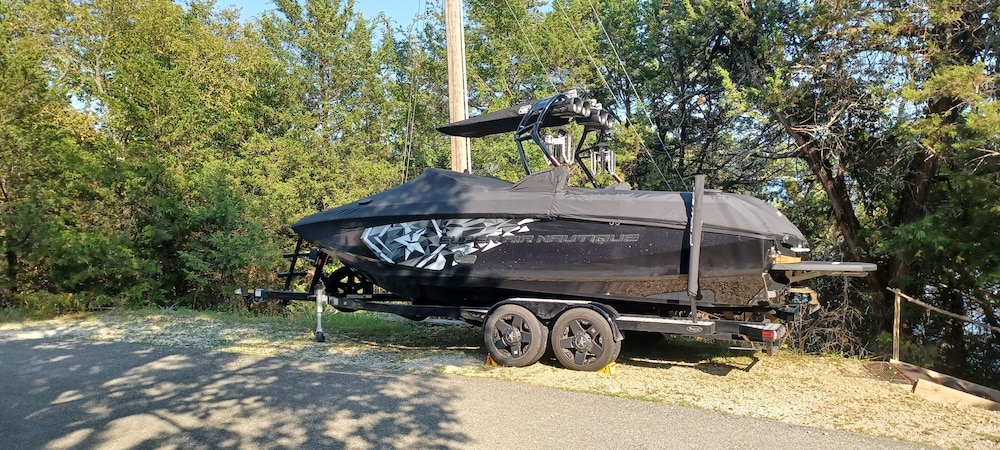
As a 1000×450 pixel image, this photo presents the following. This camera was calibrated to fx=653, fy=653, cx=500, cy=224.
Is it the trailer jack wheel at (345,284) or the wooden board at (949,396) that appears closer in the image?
the wooden board at (949,396)

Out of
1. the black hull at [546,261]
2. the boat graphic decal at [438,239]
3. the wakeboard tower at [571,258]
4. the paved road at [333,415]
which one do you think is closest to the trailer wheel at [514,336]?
the wakeboard tower at [571,258]

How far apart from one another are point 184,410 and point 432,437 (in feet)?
6.97

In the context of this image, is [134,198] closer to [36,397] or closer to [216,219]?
[216,219]

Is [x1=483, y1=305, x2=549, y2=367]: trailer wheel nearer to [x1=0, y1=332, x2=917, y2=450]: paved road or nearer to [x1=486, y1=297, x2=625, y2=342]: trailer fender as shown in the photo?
[x1=486, y1=297, x2=625, y2=342]: trailer fender

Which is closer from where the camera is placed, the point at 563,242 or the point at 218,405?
the point at 218,405

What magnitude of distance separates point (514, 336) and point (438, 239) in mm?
1429

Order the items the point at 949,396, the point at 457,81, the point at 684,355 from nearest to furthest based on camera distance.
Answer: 1. the point at 949,396
2. the point at 684,355
3. the point at 457,81

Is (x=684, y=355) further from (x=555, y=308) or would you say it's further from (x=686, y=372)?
(x=555, y=308)

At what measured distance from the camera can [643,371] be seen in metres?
7.07

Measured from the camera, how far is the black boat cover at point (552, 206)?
647cm

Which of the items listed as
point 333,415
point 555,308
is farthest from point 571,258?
point 333,415

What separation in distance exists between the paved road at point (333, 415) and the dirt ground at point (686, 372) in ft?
1.63

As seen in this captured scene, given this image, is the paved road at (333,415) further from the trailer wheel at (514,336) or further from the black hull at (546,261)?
the black hull at (546,261)

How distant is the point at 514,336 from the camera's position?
279 inches
